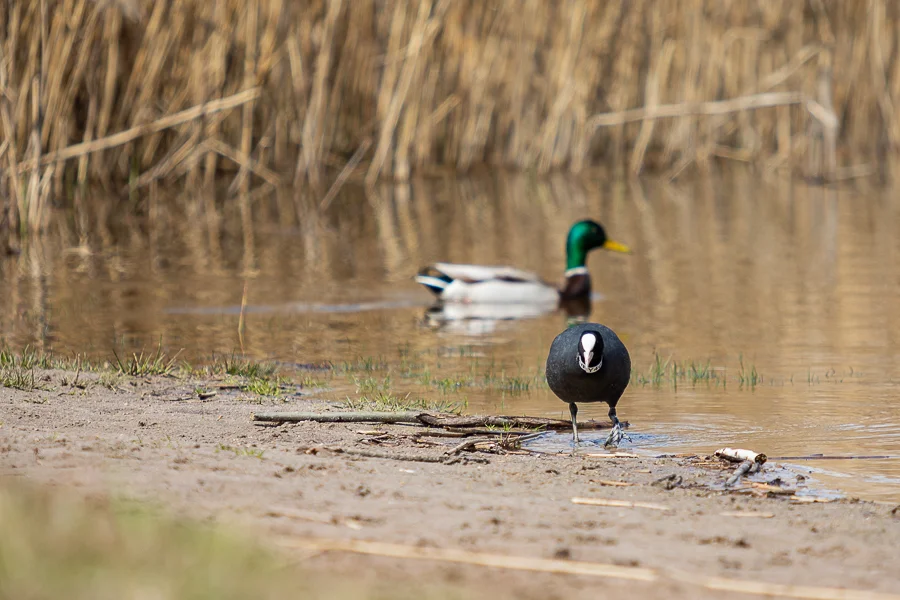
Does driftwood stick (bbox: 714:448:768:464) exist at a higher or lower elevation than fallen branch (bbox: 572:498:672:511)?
higher

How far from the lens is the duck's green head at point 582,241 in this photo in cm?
1384

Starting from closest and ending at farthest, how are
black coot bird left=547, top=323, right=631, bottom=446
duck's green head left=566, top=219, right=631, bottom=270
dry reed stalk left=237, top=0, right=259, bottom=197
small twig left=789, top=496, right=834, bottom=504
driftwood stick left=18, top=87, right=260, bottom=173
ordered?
small twig left=789, top=496, right=834, bottom=504 → black coot bird left=547, top=323, right=631, bottom=446 → duck's green head left=566, top=219, right=631, bottom=270 → driftwood stick left=18, top=87, right=260, bottom=173 → dry reed stalk left=237, top=0, right=259, bottom=197

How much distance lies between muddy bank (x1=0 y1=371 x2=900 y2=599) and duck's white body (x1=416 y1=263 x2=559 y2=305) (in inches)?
249

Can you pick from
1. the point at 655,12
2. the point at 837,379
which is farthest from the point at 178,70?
the point at 837,379

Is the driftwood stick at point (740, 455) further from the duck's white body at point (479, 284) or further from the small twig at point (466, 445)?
the duck's white body at point (479, 284)

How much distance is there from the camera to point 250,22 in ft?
60.1

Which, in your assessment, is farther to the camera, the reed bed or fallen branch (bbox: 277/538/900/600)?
the reed bed

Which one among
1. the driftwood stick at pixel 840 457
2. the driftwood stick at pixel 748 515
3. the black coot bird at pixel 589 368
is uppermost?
the black coot bird at pixel 589 368

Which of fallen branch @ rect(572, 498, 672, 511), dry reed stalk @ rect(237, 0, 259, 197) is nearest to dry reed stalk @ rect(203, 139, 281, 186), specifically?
dry reed stalk @ rect(237, 0, 259, 197)

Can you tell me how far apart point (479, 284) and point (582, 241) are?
1.64 metres

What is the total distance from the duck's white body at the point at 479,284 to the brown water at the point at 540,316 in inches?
11.5

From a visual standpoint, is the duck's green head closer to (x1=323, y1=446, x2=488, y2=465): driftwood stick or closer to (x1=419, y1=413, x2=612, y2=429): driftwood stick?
(x1=419, y1=413, x2=612, y2=429): driftwood stick

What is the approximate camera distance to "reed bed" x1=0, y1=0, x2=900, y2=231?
714 inches

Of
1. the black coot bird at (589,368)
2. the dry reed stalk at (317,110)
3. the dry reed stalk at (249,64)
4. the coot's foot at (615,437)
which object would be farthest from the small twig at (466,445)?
the dry reed stalk at (317,110)
